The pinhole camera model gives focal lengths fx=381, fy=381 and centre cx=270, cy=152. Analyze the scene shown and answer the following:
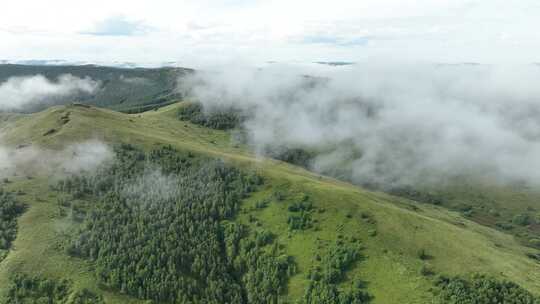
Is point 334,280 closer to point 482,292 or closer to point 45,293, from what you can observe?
point 482,292

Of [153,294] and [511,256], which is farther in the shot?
[511,256]

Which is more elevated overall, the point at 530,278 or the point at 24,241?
the point at 24,241

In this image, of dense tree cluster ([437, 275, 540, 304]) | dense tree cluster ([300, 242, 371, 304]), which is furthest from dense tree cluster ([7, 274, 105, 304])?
dense tree cluster ([437, 275, 540, 304])

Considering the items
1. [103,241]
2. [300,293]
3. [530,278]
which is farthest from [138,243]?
[530,278]

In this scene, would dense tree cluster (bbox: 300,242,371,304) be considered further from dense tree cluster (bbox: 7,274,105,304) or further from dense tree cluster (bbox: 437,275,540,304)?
dense tree cluster (bbox: 7,274,105,304)

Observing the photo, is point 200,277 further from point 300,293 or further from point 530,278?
point 530,278

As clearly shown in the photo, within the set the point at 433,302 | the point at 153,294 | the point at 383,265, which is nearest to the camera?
the point at 433,302

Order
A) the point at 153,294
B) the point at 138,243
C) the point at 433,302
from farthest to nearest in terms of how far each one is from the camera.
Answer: the point at 138,243 → the point at 153,294 → the point at 433,302
